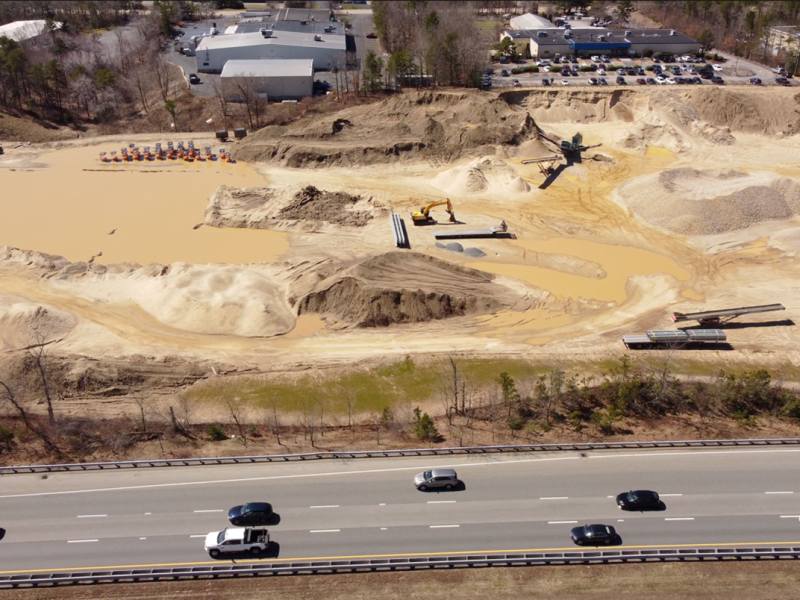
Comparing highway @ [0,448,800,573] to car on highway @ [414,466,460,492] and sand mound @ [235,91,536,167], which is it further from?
sand mound @ [235,91,536,167]

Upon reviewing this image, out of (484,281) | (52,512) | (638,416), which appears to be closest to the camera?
(52,512)

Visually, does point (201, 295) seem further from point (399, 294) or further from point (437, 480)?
point (437, 480)

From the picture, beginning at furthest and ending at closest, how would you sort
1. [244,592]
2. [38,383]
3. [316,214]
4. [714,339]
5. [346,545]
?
[316,214] < [714,339] < [38,383] < [346,545] < [244,592]

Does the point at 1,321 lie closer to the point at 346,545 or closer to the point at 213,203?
the point at 213,203

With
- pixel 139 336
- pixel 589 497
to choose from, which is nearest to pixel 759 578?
pixel 589 497

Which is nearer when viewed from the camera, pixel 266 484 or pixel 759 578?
pixel 759 578

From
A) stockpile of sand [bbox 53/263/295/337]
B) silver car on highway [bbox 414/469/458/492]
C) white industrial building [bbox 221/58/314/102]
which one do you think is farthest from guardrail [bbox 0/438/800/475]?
white industrial building [bbox 221/58/314/102]

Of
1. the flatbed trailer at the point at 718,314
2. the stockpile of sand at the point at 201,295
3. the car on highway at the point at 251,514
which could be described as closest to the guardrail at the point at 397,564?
the car on highway at the point at 251,514

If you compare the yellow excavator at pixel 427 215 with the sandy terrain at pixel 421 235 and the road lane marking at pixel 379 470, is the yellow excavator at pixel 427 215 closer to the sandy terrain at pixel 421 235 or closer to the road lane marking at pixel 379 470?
the sandy terrain at pixel 421 235
